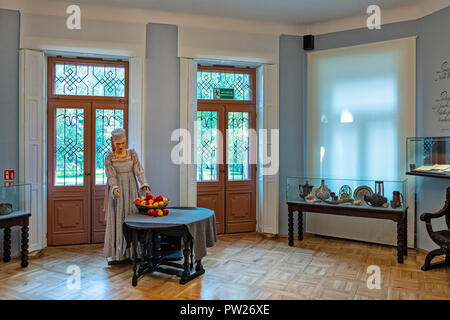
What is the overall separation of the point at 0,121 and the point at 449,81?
5963mm

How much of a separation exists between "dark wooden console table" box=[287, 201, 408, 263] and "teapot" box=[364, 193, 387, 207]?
7cm

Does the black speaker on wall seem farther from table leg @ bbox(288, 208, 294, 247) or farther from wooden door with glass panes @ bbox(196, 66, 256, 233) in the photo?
table leg @ bbox(288, 208, 294, 247)

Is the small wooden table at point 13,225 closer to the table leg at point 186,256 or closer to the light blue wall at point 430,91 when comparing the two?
the table leg at point 186,256

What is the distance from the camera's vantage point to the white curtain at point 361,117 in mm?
4988

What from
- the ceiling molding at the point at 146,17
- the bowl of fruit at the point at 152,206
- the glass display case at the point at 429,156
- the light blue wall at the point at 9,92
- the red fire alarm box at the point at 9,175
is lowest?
the bowl of fruit at the point at 152,206

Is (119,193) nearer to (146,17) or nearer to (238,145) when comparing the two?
(238,145)

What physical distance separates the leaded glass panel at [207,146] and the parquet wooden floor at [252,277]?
1256 millimetres

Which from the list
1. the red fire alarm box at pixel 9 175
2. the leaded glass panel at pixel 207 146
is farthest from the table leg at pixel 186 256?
the red fire alarm box at pixel 9 175

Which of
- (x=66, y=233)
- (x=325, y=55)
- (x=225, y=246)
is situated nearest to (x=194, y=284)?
(x=225, y=246)

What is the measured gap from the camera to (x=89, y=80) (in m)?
5.14

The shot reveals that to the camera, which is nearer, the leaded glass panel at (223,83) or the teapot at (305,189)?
the teapot at (305,189)

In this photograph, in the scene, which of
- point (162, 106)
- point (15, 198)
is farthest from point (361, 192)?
point (15, 198)

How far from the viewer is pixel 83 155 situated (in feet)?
17.0

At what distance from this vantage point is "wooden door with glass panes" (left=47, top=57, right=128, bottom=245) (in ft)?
16.6
